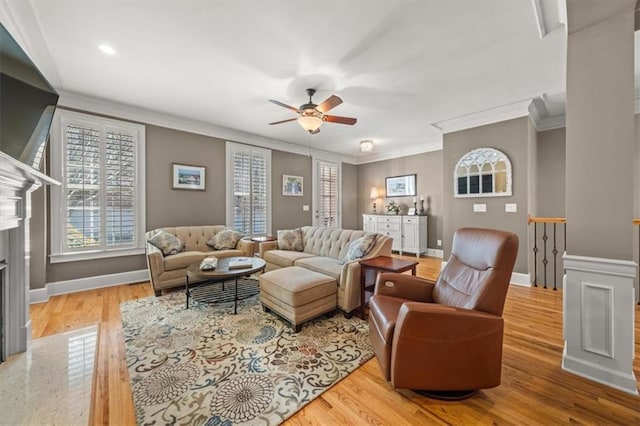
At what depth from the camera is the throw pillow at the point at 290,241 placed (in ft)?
14.0

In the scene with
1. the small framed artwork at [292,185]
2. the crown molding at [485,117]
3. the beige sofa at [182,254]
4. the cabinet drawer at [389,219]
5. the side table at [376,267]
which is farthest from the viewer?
the cabinet drawer at [389,219]

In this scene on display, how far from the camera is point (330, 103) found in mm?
2984

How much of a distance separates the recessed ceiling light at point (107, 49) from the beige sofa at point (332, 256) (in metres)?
3.02

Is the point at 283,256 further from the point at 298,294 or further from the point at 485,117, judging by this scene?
the point at 485,117

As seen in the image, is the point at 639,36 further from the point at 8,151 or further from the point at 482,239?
the point at 8,151

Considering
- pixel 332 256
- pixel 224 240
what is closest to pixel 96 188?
pixel 224 240

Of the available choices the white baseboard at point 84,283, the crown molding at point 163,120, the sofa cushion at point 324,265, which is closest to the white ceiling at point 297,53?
the crown molding at point 163,120

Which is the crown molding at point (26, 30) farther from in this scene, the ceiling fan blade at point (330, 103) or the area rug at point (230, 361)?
the area rug at point (230, 361)

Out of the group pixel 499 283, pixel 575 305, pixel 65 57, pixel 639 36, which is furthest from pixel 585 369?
pixel 65 57

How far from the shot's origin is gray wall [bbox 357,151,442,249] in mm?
6273

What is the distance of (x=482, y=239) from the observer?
1.90 m

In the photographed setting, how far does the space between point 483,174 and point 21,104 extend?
553 cm

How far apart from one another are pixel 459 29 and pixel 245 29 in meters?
1.90

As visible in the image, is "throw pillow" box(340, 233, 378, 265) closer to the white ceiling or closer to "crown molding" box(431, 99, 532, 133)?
the white ceiling
